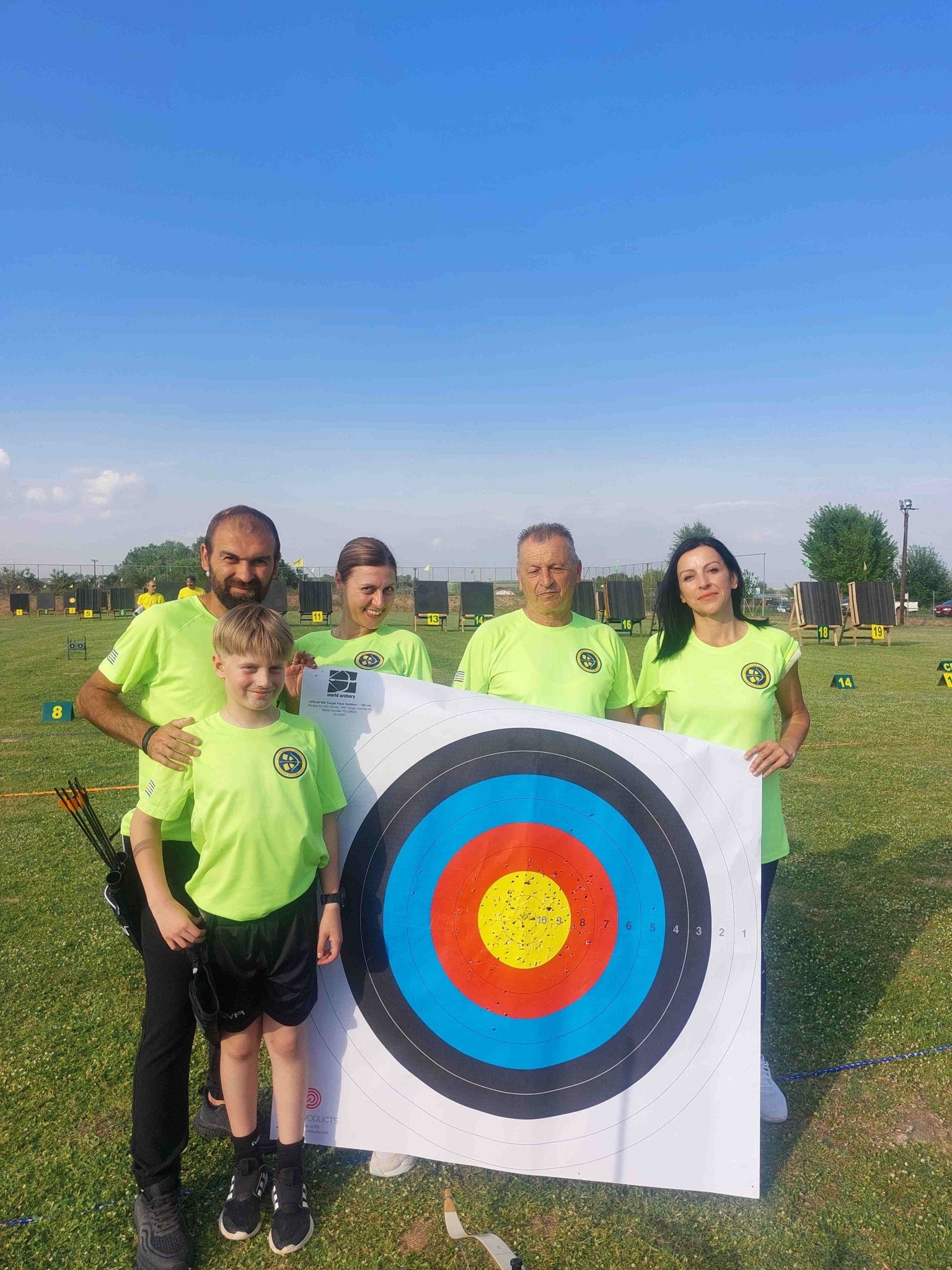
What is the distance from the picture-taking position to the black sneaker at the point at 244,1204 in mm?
2055

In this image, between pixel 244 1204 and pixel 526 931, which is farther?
pixel 526 931

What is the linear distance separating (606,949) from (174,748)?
4.46ft

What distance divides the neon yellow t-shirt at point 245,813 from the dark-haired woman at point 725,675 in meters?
1.21

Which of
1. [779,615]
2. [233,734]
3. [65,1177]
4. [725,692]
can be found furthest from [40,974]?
[779,615]

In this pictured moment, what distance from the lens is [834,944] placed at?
3898mm

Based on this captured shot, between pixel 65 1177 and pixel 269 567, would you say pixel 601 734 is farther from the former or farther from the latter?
pixel 65 1177

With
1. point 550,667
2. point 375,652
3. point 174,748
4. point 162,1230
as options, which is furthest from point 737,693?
point 162,1230

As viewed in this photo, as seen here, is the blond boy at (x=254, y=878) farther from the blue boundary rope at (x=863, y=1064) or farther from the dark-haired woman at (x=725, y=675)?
the blue boundary rope at (x=863, y=1064)

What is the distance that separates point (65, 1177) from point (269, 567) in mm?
1891

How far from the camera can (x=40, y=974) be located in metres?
3.56

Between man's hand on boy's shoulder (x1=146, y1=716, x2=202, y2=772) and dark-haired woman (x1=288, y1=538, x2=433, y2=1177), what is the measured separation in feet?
1.83

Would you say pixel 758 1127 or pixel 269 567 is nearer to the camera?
pixel 758 1127

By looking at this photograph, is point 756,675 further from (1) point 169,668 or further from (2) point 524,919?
(1) point 169,668

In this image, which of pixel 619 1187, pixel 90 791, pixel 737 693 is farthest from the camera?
pixel 90 791
